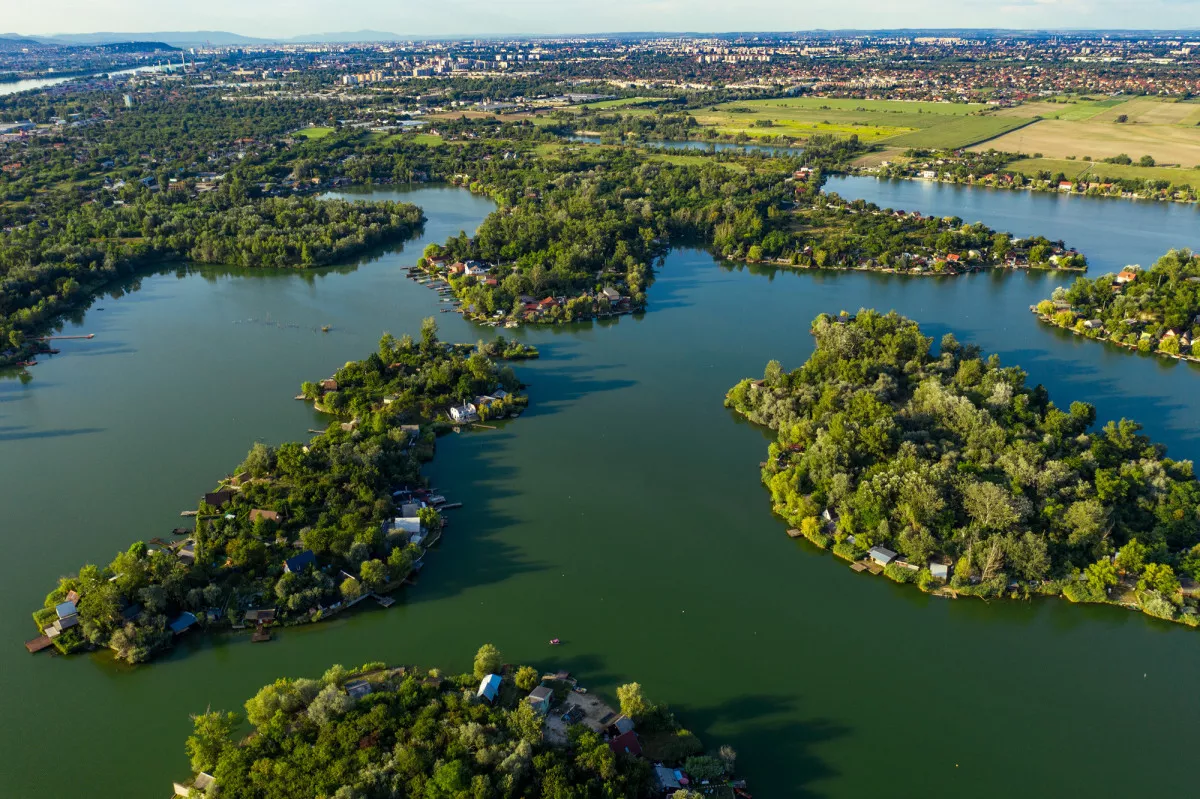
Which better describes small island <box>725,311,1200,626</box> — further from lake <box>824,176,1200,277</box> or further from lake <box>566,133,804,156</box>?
lake <box>566,133,804,156</box>

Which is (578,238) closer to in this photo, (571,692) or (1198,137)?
(571,692)

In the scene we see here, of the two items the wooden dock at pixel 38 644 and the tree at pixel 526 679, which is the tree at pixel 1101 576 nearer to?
the tree at pixel 526 679

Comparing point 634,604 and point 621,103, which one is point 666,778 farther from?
point 621,103

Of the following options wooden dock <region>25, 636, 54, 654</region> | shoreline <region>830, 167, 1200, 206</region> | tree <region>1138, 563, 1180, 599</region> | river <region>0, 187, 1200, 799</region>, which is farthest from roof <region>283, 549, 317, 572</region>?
shoreline <region>830, 167, 1200, 206</region>

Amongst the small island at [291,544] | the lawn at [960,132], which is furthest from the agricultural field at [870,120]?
the small island at [291,544]

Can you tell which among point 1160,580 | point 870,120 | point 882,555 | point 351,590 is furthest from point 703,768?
point 870,120

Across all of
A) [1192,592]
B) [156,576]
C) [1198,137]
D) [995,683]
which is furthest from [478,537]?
[1198,137]
